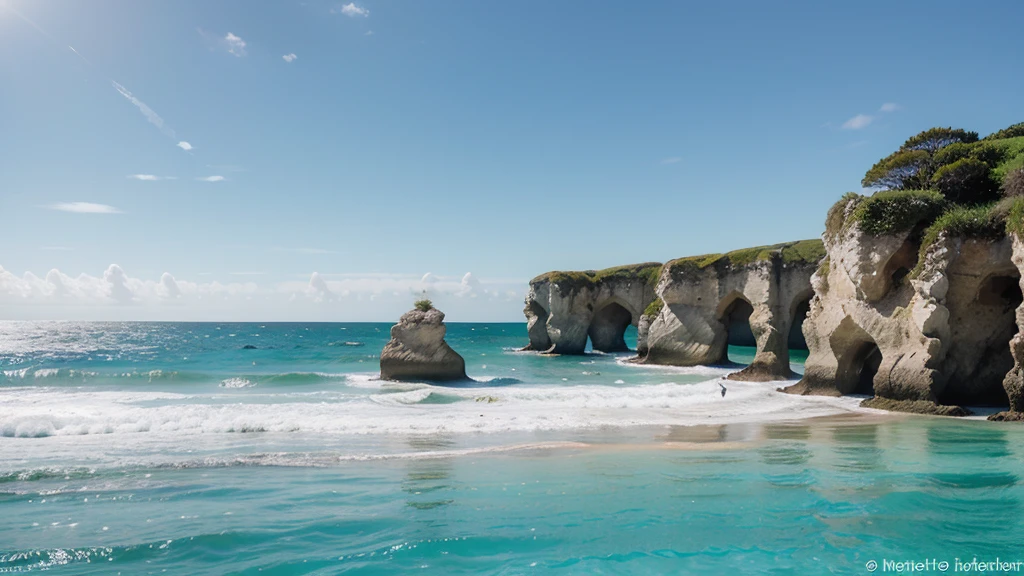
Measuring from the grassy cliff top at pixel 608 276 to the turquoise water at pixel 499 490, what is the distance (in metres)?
30.9

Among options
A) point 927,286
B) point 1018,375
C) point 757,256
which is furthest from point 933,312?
point 757,256

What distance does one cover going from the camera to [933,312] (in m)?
17.1

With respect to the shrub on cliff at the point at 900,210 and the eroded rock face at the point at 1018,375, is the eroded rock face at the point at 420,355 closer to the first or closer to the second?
the shrub on cliff at the point at 900,210

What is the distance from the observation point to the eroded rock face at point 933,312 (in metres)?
17.3

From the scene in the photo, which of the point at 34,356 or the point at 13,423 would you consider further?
the point at 34,356

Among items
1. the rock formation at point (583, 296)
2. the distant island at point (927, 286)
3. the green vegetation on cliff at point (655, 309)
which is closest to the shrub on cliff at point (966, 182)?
the distant island at point (927, 286)

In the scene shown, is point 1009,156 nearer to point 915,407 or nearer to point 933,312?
point 933,312

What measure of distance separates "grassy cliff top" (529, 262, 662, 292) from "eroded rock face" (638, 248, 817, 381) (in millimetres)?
8397

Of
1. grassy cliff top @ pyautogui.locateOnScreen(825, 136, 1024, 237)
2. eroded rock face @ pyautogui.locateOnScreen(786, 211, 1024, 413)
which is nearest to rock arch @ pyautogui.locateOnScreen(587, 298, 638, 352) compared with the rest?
eroded rock face @ pyautogui.locateOnScreen(786, 211, 1024, 413)

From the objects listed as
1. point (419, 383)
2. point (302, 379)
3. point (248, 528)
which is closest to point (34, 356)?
point (302, 379)

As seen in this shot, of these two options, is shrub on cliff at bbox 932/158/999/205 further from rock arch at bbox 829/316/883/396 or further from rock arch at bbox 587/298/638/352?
rock arch at bbox 587/298/638/352

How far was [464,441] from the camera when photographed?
44.6ft

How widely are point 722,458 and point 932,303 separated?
10.6 metres

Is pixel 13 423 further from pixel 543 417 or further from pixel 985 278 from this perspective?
pixel 985 278
